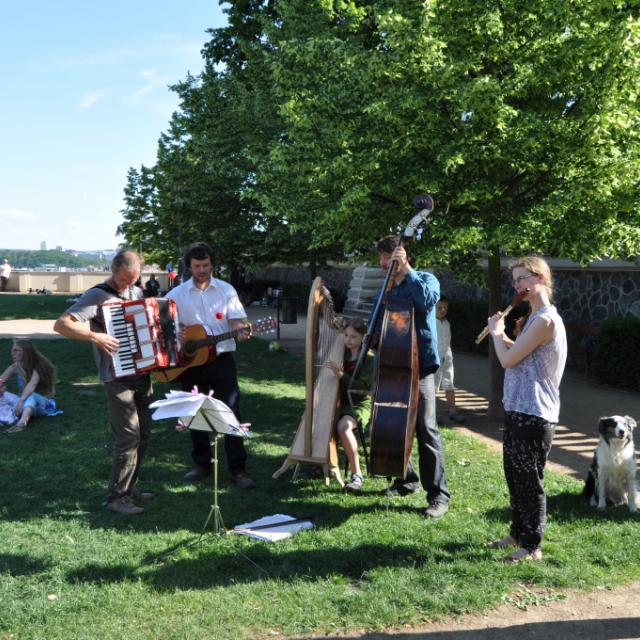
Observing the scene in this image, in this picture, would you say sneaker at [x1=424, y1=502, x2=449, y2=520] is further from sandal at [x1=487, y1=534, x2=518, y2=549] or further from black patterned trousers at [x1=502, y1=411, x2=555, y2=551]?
black patterned trousers at [x1=502, y1=411, x2=555, y2=551]

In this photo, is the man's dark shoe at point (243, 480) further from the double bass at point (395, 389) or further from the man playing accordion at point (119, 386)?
the double bass at point (395, 389)

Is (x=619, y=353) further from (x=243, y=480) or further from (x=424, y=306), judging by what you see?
(x=243, y=480)

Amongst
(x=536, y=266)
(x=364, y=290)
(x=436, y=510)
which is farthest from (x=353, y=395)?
(x=364, y=290)

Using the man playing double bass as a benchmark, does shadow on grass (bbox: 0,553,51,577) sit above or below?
below

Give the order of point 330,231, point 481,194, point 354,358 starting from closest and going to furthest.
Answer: point 354,358 < point 481,194 < point 330,231

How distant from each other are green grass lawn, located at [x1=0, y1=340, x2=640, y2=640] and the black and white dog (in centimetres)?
14

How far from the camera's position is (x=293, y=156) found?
31.8 feet

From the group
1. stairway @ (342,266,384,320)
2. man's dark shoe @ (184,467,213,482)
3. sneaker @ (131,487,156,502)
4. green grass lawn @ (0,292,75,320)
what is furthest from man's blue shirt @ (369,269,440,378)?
green grass lawn @ (0,292,75,320)

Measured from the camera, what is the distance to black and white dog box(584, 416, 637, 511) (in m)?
5.66

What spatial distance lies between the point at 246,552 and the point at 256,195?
7.45 meters

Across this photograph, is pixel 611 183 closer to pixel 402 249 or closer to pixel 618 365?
pixel 402 249

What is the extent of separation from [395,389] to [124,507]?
91.8 inches

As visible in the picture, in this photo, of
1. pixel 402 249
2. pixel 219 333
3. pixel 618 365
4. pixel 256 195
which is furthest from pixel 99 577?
pixel 618 365

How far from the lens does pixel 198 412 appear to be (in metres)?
5.02
